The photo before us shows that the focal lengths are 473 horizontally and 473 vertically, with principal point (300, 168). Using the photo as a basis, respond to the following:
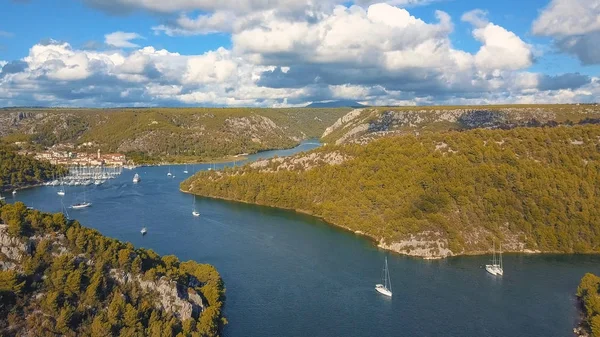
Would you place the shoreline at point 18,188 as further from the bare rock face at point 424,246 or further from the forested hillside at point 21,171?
the bare rock face at point 424,246

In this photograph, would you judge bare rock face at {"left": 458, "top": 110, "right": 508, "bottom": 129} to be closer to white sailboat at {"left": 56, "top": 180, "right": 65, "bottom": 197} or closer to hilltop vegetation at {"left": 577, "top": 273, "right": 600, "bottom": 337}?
hilltop vegetation at {"left": 577, "top": 273, "right": 600, "bottom": 337}

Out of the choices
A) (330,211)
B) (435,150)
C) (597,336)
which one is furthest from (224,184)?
(597,336)

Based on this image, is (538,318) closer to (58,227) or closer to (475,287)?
(475,287)

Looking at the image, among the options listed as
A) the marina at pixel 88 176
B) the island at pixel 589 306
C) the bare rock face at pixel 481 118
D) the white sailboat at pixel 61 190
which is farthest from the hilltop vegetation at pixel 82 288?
the bare rock face at pixel 481 118

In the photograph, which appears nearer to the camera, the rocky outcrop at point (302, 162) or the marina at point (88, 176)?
the rocky outcrop at point (302, 162)

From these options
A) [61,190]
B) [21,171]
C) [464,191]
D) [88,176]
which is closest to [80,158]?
[88,176]

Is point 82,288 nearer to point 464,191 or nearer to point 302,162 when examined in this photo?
point 464,191

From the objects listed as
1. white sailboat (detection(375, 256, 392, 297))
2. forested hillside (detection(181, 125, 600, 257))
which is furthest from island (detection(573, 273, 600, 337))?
forested hillside (detection(181, 125, 600, 257))
